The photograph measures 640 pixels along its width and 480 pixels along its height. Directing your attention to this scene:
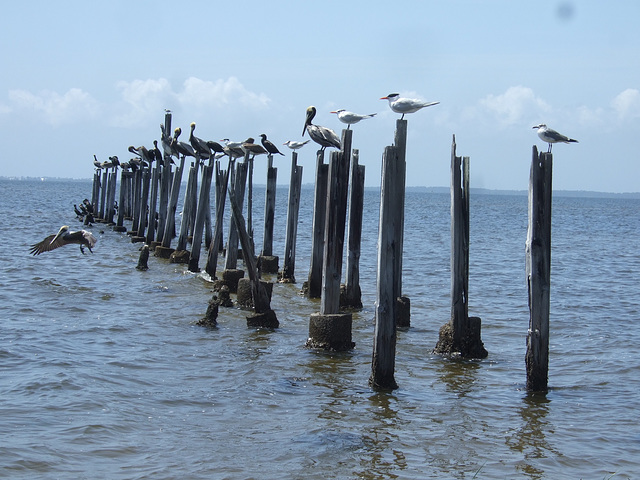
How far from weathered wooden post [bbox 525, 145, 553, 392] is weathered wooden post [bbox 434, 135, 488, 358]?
139 centimetres

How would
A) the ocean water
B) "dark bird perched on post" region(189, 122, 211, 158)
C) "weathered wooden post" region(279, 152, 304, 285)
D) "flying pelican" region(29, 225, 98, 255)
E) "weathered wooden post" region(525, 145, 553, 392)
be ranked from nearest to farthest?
the ocean water → "weathered wooden post" region(525, 145, 553, 392) → "flying pelican" region(29, 225, 98, 255) → "weathered wooden post" region(279, 152, 304, 285) → "dark bird perched on post" region(189, 122, 211, 158)

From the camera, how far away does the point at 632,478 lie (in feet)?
20.2

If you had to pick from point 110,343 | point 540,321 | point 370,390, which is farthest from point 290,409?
point 110,343

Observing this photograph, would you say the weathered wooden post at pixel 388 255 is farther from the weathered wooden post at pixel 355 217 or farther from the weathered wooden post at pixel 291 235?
the weathered wooden post at pixel 291 235

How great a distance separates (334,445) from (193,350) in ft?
13.0

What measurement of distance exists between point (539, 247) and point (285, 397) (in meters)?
3.10

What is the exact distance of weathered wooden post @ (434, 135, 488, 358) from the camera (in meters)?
9.18

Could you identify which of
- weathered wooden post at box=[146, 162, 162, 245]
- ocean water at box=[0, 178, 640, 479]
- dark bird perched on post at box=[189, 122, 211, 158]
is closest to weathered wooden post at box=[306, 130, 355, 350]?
ocean water at box=[0, 178, 640, 479]

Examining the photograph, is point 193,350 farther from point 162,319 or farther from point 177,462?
point 177,462

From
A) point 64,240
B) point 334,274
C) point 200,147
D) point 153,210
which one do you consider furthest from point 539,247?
point 153,210

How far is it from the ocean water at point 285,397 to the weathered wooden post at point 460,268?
316 mm

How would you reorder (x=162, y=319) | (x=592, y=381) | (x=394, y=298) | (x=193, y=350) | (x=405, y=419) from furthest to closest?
1. (x=162, y=319)
2. (x=193, y=350)
3. (x=592, y=381)
4. (x=394, y=298)
5. (x=405, y=419)

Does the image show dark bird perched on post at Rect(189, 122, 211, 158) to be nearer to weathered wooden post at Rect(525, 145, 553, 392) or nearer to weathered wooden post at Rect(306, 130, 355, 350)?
weathered wooden post at Rect(306, 130, 355, 350)

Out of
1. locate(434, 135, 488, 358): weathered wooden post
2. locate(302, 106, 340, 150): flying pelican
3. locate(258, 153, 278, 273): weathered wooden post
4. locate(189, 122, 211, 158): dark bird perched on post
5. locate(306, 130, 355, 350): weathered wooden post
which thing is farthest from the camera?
locate(189, 122, 211, 158): dark bird perched on post
